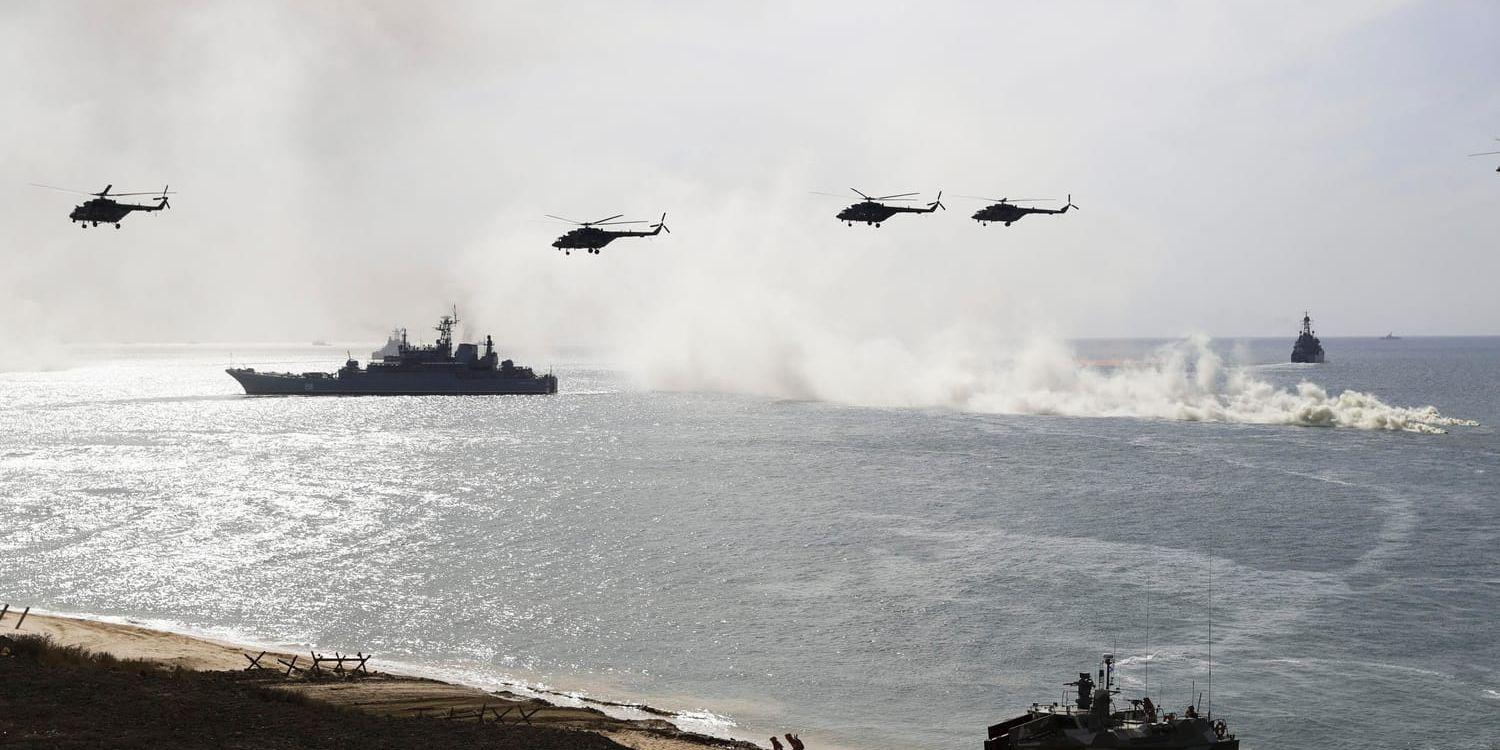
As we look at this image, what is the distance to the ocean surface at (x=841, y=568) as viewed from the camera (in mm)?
35312

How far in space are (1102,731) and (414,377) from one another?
152548 mm

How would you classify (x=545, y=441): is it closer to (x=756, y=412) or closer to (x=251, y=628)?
(x=756, y=412)

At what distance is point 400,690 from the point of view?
32125 mm

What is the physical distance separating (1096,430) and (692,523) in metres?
70.5

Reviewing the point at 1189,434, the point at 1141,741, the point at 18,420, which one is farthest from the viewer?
the point at 18,420

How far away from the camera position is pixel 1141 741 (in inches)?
1002

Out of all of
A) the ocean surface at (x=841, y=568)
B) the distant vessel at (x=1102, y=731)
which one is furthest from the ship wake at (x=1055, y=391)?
the distant vessel at (x=1102, y=731)

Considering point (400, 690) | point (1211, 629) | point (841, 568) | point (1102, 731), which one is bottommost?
point (400, 690)

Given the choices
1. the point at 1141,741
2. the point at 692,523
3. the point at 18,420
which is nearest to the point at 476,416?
the point at 18,420

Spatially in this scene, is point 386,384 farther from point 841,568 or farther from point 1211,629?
point 1211,629

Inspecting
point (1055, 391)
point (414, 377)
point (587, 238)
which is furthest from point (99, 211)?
point (1055, 391)

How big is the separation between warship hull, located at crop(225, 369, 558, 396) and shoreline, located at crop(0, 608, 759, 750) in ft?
416

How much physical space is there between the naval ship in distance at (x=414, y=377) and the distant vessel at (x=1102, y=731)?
147 meters

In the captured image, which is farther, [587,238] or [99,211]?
[587,238]
